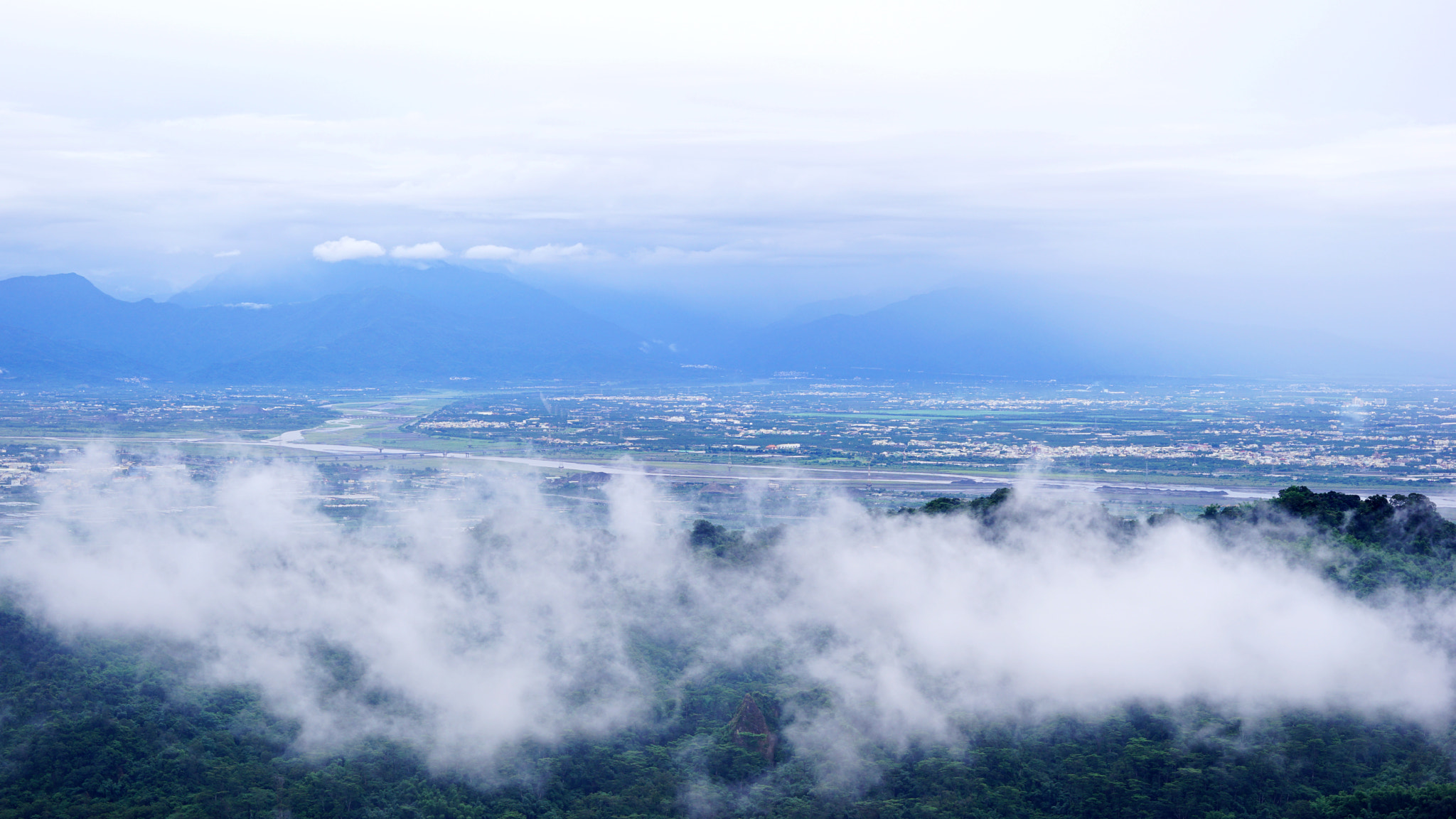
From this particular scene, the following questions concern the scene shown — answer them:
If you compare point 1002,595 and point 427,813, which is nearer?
point 427,813

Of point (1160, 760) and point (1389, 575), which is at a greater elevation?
point (1389, 575)

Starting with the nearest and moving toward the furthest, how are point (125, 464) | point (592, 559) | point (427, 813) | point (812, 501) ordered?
point (427, 813), point (592, 559), point (812, 501), point (125, 464)

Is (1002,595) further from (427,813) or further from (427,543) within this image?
(427,543)

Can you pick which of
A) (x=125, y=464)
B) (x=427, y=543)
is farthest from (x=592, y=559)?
(x=125, y=464)

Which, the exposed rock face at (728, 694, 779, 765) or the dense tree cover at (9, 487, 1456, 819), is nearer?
the dense tree cover at (9, 487, 1456, 819)

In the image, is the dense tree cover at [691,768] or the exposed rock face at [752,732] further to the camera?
the exposed rock face at [752,732]
